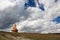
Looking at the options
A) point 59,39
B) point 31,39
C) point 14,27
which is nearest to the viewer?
point 31,39

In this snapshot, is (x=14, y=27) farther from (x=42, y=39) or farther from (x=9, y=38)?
(x=9, y=38)

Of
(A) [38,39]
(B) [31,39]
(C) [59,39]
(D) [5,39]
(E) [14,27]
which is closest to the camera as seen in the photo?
(D) [5,39]

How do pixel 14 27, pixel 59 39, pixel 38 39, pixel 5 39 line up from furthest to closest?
pixel 14 27 < pixel 59 39 < pixel 38 39 < pixel 5 39

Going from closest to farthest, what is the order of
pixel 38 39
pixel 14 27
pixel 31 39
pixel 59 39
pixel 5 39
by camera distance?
pixel 5 39 < pixel 31 39 < pixel 38 39 < pixel 59 39 < pixel 14 27

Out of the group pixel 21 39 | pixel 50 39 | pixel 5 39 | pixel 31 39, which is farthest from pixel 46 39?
pixel 5 39

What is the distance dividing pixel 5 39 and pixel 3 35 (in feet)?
18.6

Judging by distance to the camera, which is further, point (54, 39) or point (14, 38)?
point (54, 39)

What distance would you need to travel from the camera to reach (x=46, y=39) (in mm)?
128750

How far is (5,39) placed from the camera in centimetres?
10306

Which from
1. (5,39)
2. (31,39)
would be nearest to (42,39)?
(31,39)

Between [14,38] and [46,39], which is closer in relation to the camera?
[14,38]

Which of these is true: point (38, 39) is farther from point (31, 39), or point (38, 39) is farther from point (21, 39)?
point (21, 39)

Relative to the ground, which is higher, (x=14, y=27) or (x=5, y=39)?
(x=14, y=27)

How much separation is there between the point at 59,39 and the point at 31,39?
2636 cm
